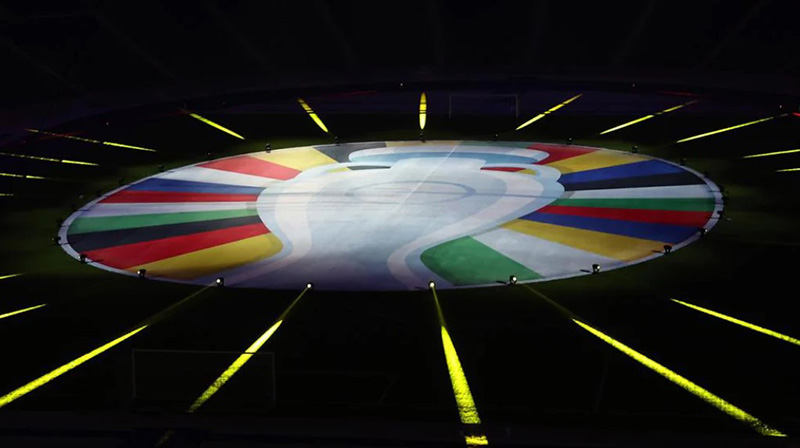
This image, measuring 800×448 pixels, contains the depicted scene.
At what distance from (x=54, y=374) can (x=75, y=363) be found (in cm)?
26

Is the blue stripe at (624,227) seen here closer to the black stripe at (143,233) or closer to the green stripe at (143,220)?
the black stripe at (143,233)

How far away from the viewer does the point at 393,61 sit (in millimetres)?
26953

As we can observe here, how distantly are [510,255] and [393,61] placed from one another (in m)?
16.4

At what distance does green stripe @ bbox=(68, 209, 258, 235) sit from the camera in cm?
1323

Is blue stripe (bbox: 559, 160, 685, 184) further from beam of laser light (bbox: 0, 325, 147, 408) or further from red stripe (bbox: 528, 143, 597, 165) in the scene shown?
beam of laser light (bbox: 0, 325, 147, 408)

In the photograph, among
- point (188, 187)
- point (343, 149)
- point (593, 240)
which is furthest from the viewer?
point (343, 149)

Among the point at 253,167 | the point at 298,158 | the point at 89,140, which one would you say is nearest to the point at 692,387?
the point at 253,167

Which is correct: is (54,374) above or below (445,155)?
below

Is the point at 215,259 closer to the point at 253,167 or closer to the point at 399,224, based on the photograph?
the point at 399,224

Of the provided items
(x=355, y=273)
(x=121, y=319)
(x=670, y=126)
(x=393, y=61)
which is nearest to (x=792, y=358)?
(x=355, y=273)

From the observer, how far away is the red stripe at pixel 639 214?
12.6 meters

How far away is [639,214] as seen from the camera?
13.1 meters

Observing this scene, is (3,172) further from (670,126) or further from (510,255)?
(670,126)

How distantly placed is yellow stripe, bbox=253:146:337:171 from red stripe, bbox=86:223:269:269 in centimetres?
406
